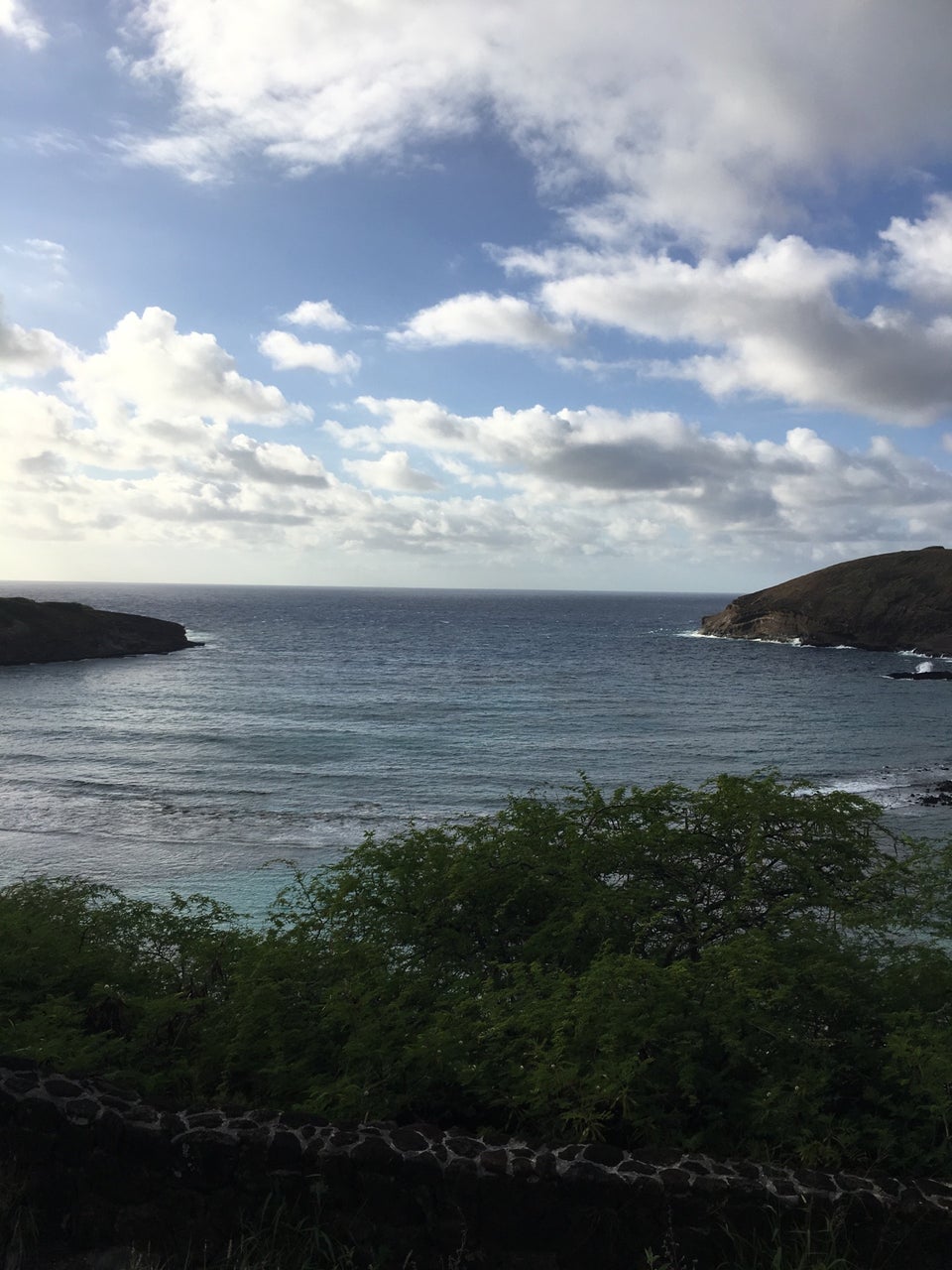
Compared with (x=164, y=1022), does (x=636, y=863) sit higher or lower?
higher

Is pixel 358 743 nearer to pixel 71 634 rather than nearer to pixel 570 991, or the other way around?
pixel 570 991

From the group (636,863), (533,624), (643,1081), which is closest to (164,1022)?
(643,1081)

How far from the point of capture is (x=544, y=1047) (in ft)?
30.9

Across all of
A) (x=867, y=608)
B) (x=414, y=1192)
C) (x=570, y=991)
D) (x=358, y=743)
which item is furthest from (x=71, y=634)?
(x=867, y=608)

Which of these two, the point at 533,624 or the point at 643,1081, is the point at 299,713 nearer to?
the point at 643,1081

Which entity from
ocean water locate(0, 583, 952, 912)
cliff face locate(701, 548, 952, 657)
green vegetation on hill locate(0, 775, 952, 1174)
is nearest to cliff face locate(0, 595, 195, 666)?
ocean water locate(0, 583, 952, 912)

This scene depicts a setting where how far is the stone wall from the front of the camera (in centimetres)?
745

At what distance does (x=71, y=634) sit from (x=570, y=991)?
350 ft

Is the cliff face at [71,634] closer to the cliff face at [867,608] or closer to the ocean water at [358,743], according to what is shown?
the ocean water at [358,743]

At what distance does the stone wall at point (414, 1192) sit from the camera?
745cm

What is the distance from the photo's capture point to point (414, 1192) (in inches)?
307

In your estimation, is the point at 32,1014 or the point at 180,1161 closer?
the point at 180,1161

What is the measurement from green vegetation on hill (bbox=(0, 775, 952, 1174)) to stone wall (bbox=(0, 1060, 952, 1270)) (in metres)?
0.71

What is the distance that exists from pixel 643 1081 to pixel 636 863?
5.21 metres
